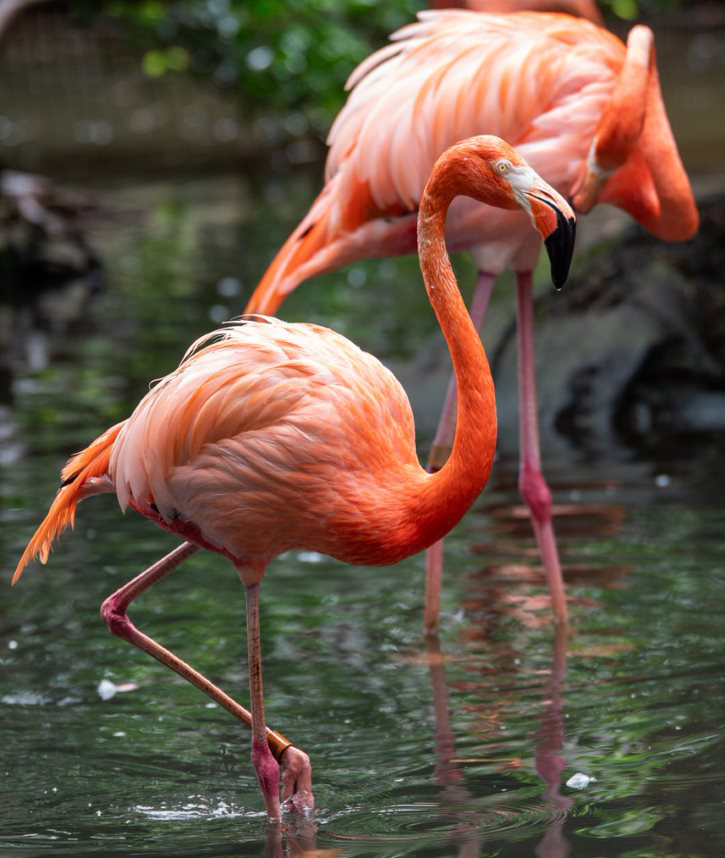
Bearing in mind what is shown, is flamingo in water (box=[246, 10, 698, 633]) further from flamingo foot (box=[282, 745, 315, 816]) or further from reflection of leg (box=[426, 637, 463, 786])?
flamingo foot (box=[282, 745, 315, 816])

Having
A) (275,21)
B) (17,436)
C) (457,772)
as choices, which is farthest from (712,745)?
(275,21)

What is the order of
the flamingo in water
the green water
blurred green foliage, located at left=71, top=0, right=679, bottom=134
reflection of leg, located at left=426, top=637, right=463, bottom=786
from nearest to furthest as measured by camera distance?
the green water → reflection of leg, located at left=426, top=637, right=463, bottom=786 → the flamingo in water → blurred green foliage, located at left=71, top=0, right=679, bottom=134

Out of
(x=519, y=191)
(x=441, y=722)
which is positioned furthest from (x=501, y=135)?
(x=441, y=722)

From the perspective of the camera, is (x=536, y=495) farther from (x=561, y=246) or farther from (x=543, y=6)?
(x=543, y=6)

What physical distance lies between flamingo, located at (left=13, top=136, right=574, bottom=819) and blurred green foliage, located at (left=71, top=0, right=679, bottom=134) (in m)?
8.76

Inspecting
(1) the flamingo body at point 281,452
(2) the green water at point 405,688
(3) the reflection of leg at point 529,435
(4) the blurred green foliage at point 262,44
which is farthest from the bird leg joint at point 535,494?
(4) the blurred green foliage at point 262,44

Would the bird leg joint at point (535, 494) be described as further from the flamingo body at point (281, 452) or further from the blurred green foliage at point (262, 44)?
the blurred green foliage at point (262, 44)

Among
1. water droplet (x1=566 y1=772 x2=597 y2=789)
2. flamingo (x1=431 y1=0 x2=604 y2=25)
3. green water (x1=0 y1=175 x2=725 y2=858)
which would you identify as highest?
flamingo (x1=431 y1=0 x2=604 y2=25)

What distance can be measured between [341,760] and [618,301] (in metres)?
3.66

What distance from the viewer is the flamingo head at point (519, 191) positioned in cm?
285

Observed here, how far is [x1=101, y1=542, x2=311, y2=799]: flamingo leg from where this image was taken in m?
3.24

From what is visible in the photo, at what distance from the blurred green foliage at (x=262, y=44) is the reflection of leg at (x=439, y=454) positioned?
25.4 feet

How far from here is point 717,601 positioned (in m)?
4.32

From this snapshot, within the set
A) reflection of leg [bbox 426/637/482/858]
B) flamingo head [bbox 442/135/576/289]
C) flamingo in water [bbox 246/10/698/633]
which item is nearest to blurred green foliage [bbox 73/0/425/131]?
flamingo in water [bbox 246/10/698/633]
